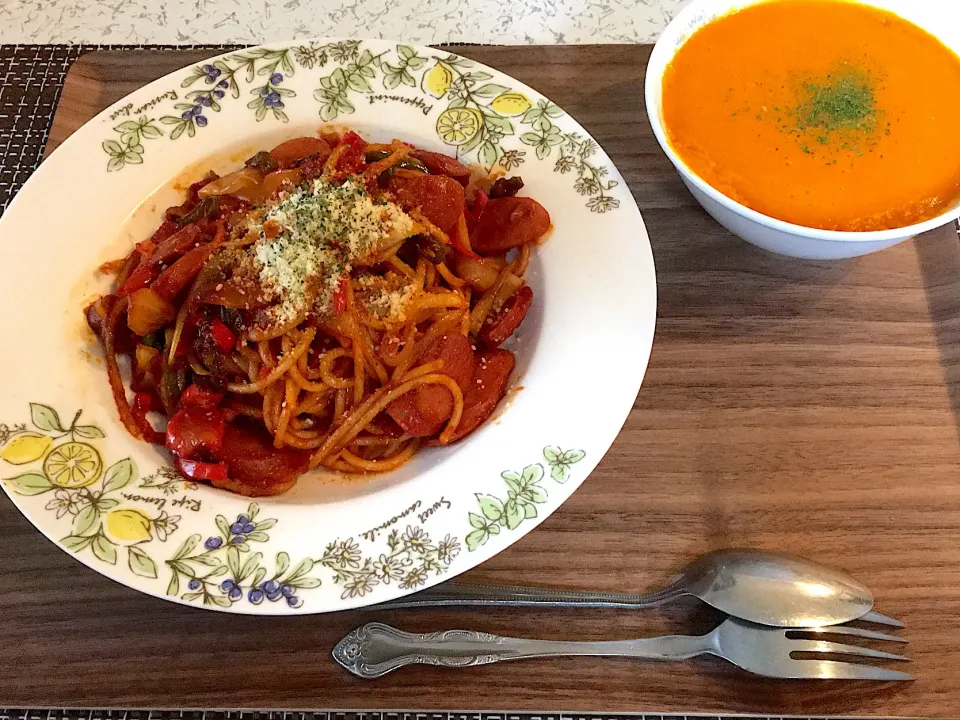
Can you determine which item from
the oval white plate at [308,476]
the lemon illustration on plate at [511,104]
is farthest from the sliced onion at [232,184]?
the lemon illustration on plate at [511,104]

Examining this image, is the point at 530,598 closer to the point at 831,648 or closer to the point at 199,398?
the point at 831,648

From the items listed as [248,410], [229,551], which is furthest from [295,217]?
[229,551]

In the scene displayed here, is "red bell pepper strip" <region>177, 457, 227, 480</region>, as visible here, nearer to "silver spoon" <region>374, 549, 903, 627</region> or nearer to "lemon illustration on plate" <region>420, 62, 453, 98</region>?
"silver spoon" <region>374, 549, 903, 627</region>

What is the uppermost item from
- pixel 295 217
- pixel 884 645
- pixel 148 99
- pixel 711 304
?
pixel 148 99

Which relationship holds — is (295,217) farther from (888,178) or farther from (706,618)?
(888,178)

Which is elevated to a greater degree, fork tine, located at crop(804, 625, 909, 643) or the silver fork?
the silver fork

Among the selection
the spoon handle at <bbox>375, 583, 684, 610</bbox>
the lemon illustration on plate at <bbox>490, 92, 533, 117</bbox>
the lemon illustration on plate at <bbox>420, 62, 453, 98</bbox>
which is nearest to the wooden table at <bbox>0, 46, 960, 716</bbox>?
the spoon handle at <bbox>375, 583, 684, 610</bbox>
